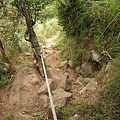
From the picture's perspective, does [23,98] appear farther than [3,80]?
No

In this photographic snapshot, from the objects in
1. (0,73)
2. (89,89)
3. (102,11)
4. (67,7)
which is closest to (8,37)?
(0,73)

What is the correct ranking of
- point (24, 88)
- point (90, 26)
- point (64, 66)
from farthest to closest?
1. point (64, 66)
2. point (90, 26)
3. point (24, 88)

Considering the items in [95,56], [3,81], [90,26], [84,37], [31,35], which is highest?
[31,35]

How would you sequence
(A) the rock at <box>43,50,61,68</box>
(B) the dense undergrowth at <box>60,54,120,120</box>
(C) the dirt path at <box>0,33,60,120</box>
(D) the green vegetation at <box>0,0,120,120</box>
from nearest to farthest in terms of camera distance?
(B) the dense undergrowth at <box>60,54,120,120</box> → (D) the green vegetation at <box>0,0,120,120</box> → (C) the dirt path at <box>0,33,60,120</box> → (A) the rock at <box>43,50,61,68</box>

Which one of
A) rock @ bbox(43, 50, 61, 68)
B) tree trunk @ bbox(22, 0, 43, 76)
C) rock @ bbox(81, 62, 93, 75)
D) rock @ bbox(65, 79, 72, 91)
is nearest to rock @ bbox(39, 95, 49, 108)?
rock @ bbox(65, 79, 72, 91)

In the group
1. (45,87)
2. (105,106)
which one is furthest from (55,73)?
(105,106)

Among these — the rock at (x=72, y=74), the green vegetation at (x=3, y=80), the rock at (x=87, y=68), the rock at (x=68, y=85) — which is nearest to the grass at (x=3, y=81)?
the green vegetation at (x=3, y=80)

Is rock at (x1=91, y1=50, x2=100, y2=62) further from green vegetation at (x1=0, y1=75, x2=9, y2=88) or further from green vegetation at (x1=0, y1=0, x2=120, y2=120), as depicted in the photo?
green vegetation at (x1=0, y1=75, x2=9, y2=88)

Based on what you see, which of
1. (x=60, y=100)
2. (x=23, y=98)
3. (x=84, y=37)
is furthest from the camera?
(x=84, y=37)

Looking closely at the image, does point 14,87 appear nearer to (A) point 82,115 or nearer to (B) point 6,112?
(B) point 6,112

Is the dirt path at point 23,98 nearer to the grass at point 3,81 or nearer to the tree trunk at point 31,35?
the grass at point 3,81

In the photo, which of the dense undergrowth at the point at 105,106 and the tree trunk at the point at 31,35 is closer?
the dense undergrowth at the point at 105,106

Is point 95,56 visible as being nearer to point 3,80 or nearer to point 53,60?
point 3,80

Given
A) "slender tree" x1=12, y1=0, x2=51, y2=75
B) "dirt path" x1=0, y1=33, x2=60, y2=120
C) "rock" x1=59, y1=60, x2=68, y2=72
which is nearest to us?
"dirt path" x1=0, y1=33, x2=60, y2=120
